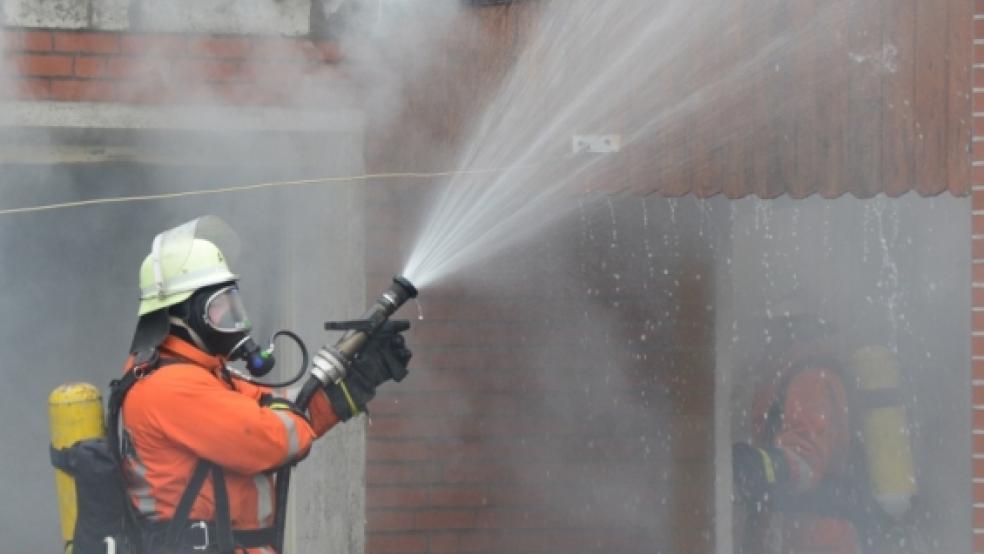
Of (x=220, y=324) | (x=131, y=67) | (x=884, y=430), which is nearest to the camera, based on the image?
(x=220, y=324)

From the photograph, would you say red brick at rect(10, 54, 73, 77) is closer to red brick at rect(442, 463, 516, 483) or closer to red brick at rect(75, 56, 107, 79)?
red brick at rect(75, 56, 107, 79)

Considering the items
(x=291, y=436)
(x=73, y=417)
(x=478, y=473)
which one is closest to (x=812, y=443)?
(x=478, y=473)

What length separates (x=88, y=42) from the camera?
609 cm

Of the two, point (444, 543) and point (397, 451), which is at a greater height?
point (397, 451)

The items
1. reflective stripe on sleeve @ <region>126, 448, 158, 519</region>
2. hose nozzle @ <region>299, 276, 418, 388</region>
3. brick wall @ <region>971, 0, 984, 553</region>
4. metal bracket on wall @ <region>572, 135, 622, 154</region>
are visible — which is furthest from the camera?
brick wall @ <region>971, 0, 984, 553</region>

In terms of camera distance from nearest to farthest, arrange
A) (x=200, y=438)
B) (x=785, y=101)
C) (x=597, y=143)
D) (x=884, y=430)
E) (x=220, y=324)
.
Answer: (x=200, y=438)
(x=220, y=324)
(x=597, y=143)
(x=785, y=101)
(x=884, y=430)

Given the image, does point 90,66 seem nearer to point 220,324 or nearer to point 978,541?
point 220,324

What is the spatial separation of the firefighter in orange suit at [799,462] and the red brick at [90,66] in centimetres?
331

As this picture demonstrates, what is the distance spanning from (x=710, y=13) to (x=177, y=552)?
298cm

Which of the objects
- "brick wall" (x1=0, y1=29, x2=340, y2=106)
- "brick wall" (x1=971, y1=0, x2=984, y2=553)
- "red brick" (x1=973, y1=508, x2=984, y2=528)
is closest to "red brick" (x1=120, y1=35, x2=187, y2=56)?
"brick wall" (x1=0, y1=29, x2=340, y2=106)

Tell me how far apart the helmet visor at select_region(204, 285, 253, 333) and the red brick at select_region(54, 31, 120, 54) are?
184 cm

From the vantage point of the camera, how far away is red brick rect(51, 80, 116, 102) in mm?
6086

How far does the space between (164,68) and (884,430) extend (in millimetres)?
3753

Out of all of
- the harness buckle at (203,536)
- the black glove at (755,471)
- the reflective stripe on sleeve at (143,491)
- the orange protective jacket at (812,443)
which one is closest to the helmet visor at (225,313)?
the reflective stripe on sleeve at (143,491)
